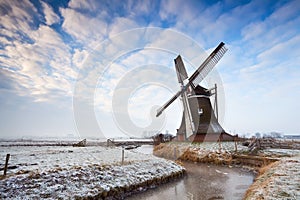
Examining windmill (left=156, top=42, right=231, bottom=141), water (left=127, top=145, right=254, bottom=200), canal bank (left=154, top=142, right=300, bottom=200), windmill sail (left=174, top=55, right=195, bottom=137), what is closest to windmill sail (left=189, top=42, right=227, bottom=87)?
windmill (left=156, top=42, right=231, bottom=141)

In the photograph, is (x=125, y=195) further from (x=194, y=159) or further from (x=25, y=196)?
(x=194, y=159)

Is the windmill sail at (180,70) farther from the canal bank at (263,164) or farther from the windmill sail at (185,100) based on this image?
the canal bank at (263,164)

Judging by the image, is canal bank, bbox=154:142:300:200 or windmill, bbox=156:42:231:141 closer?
canal bank, bbox=154:142:300:200

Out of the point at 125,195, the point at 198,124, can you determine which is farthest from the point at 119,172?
the point at 198,124

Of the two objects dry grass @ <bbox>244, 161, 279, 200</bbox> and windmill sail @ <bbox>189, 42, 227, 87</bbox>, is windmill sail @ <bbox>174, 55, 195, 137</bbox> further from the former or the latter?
dry grass @ <bbox>244, 161, 279, 200</bbox>

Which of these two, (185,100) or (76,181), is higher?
(185,100)

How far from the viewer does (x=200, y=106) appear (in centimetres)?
2498

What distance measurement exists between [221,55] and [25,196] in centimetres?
2410

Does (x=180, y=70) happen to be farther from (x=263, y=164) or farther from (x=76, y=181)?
(x=76, y=181)

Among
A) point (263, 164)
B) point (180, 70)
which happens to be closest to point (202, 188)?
point (263, 164)

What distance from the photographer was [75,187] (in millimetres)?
7055

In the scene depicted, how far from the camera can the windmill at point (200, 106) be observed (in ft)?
78.8

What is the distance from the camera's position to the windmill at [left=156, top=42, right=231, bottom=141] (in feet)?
78.8

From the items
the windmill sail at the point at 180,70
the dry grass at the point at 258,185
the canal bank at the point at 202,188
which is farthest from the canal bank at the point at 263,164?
the windmill sail at the point at 180,70
